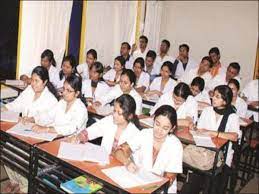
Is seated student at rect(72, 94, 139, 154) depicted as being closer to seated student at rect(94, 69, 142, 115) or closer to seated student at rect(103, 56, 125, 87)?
seated student at rect(94, 69, 142, 115)

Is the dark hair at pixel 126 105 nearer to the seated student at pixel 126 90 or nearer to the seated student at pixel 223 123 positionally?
the seated student at pixel 223 123

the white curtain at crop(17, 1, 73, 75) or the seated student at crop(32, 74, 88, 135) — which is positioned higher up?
the white curtain at crop(17, 1, 73, 75)

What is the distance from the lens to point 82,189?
2.15 m

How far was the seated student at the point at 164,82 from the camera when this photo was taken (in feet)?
16.3

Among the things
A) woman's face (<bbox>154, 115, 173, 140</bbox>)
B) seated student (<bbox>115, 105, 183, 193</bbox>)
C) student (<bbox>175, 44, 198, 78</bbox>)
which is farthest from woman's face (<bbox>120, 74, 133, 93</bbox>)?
student (<bbox>175, 44, 198, 78</bbox>)

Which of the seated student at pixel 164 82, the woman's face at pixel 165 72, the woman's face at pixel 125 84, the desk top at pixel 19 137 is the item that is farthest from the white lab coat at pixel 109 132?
the woman's face at pixel 165 72

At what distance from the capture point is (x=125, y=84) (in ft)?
13.3

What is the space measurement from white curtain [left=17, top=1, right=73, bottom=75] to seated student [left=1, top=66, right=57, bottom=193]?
1.87 m

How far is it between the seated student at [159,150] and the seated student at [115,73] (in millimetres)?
2564

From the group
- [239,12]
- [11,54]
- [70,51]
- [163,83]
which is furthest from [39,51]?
[239,12]

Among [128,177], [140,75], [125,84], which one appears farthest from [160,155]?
[140,75]

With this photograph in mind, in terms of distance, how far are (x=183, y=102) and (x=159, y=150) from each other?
136cm

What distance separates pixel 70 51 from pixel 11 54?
112 cm

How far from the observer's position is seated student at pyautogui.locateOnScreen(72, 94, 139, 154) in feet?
8.95
